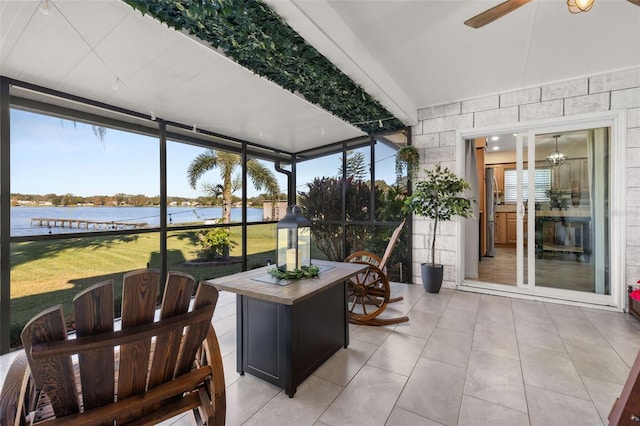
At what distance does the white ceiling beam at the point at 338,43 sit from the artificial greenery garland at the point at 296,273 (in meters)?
1.91

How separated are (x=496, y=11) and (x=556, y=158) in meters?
2.81

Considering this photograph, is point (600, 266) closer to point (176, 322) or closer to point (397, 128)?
point (397, 128)

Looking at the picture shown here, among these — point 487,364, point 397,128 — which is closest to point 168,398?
point 487,364

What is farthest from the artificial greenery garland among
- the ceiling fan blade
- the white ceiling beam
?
the ceiling fan blade

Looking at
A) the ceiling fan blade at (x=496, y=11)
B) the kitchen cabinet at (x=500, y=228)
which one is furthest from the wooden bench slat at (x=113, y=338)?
the kitchen cabinet at (x=500, y=228)

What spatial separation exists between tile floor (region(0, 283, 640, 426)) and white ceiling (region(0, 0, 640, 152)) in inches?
102

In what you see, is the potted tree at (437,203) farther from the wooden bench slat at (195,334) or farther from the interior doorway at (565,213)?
the wooden bench slat at (195,334)

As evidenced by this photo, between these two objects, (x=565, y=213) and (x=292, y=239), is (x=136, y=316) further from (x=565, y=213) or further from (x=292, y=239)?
(x=565, y=213)

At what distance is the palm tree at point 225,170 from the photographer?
5.02 meters

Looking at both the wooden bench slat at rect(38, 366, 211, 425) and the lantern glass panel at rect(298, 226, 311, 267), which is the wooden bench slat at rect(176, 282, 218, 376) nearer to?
the wooden bench slat at rect(38, 366, 211, 425)

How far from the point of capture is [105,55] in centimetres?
233

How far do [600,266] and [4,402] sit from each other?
5.40m

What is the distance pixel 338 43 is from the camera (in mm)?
2369

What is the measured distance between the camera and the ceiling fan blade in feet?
5.92
